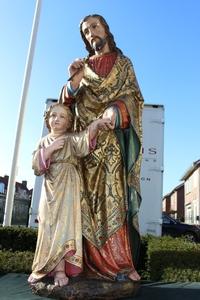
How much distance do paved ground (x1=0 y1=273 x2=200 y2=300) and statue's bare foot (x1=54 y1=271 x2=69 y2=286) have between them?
0.58ft

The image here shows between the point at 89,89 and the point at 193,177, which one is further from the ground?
the point at 193,177

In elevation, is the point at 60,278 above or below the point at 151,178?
below

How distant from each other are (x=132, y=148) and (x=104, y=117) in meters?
0.44

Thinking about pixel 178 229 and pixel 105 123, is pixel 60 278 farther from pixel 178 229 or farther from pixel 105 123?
pixel 178 229

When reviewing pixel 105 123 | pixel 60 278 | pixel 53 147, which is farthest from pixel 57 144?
pixel 60 278

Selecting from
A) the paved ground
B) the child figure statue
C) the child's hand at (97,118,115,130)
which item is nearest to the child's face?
the child figure statue

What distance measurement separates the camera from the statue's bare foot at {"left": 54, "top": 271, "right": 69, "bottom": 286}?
3.52m

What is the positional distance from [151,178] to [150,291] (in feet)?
27.3

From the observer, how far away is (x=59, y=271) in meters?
3.59

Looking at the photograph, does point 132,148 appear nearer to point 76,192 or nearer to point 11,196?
A: point 76,192

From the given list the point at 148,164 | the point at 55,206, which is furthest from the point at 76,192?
the point at 148,164

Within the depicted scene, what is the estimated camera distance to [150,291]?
3.91m

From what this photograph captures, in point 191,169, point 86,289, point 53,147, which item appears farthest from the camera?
point 191,169

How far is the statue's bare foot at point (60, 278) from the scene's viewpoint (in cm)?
352
